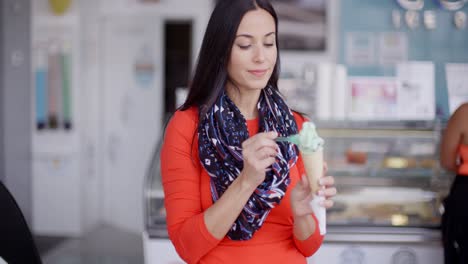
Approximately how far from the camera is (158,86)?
6277mm

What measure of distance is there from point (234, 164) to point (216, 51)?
0.32 m

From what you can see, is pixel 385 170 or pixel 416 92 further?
pixel 416 92

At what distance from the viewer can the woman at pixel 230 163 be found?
146cm

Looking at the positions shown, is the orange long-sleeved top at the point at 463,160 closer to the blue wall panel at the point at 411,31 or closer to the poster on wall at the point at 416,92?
the poster on wall at the point at 416,92

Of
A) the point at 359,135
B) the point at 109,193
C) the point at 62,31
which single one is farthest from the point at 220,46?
the point at 109,193

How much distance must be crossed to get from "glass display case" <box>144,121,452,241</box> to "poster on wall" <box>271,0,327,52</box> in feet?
8.18

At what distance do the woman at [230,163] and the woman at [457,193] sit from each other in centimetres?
159

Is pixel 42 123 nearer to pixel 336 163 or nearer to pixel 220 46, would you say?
pixel 336 163

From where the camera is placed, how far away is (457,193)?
2.92m

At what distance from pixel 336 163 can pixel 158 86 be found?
10.2ft

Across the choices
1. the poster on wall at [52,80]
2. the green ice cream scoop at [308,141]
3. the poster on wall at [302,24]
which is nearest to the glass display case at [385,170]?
the green ice cream scoop at [308,141]

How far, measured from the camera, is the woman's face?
1.48 meters

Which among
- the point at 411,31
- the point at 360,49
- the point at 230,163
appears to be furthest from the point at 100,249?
the point at 230,163

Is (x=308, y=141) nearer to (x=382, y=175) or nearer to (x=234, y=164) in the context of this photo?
(x=234, y=164)
